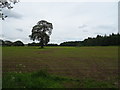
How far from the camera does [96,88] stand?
6.00 meters

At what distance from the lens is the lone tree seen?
215 feet

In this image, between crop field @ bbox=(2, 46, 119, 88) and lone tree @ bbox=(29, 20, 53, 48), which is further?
lone tree @ bbox=(29, 20, 53, 48)

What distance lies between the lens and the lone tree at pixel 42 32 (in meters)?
65.5

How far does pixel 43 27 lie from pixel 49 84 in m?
61.1

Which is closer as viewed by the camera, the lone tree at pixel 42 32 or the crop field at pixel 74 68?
the crop field at pixel 74 68

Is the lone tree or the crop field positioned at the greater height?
the lone tree

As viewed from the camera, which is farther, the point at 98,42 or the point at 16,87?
the point at 98,42

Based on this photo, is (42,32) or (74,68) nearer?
(74,68)

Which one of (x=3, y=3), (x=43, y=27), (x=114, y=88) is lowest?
(x=114, y=88)

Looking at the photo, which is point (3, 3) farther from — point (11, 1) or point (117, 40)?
point (117, 40)

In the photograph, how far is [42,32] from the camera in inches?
2574

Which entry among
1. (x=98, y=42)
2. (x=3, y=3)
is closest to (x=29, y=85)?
(x=3, y=3)

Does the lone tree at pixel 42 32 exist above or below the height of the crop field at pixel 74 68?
above

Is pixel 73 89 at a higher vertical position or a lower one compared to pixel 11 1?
lower
